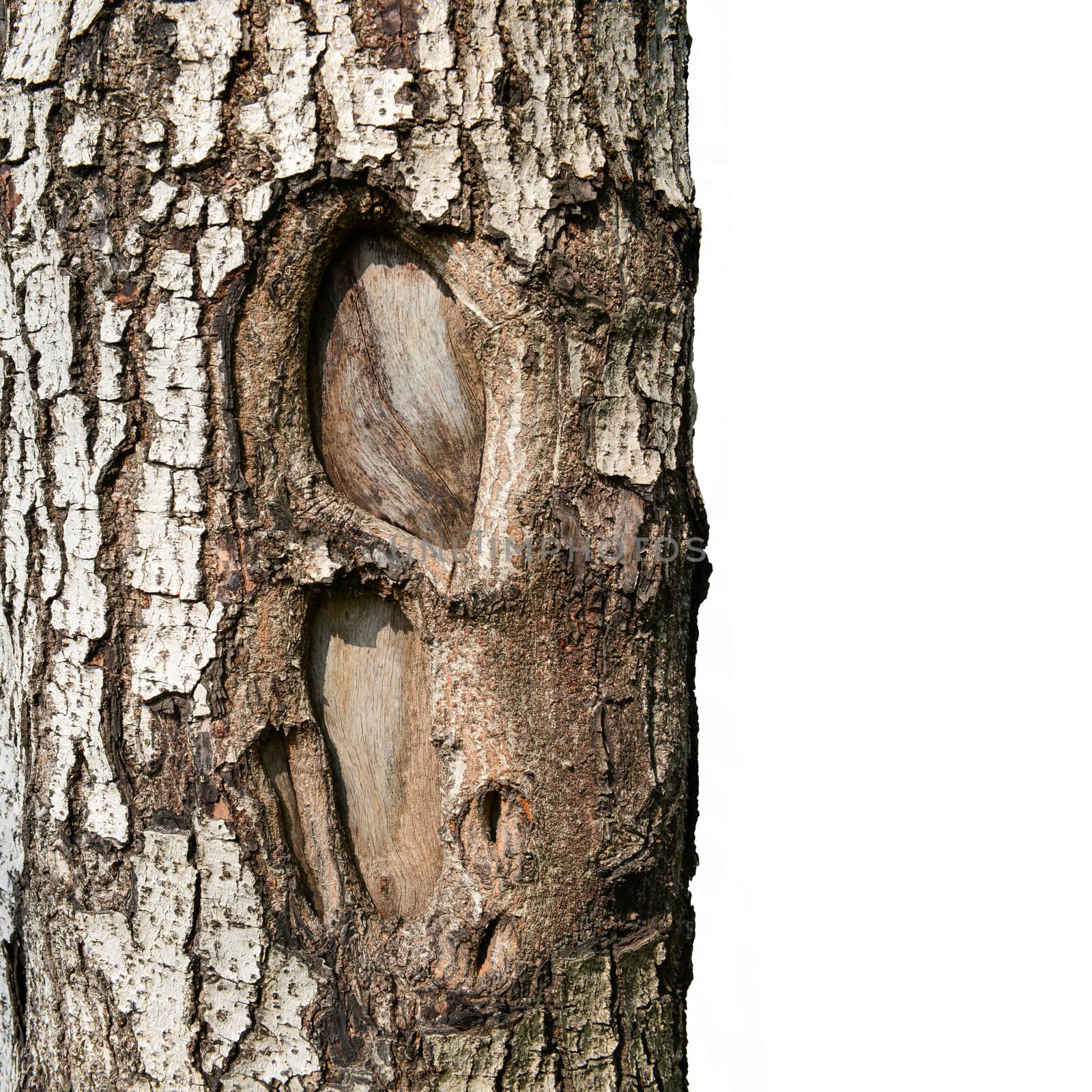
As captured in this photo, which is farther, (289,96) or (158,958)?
(158,958)

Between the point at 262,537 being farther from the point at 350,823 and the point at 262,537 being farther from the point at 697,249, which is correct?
the point at 697,249

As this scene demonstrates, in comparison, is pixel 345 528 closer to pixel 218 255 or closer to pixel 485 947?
pixel 218 255

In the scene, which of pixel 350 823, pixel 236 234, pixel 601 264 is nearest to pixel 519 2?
pixel 601 264

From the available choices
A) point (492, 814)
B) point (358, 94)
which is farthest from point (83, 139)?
point (492, 814)

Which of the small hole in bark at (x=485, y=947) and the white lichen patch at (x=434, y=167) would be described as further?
the small hole in bark at (x=485, y=947)

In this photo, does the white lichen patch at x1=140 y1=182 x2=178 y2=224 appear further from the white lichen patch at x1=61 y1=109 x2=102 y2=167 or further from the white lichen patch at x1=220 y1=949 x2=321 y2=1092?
the white lichen patch at x1=220 y1=949 x2=321 y2=1092

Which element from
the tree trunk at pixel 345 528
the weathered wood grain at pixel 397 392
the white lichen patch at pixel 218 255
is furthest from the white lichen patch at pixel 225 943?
the white lichen patch at pixel 218 255

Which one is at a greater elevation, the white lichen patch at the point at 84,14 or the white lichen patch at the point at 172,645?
the white lichen patch at the point at 84,14

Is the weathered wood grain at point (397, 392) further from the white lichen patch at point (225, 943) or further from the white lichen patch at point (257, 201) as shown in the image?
the white lichen patch at point (225, 943)
